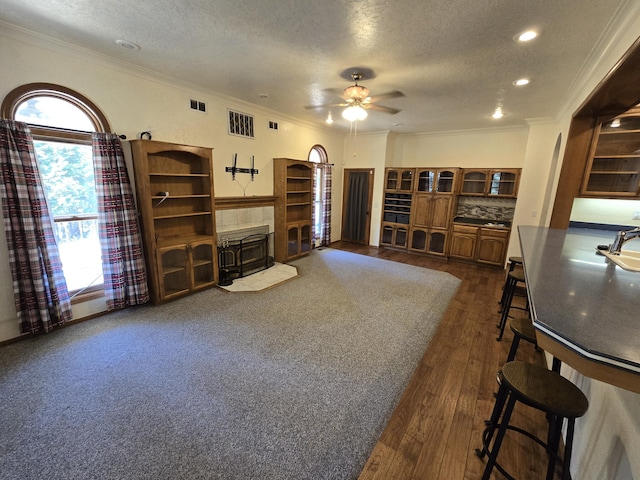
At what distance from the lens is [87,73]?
9.01ft

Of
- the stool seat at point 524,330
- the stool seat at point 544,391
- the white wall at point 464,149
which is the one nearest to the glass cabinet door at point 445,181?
the white wall at point 464,149

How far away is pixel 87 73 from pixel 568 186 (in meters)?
Result: 5.44

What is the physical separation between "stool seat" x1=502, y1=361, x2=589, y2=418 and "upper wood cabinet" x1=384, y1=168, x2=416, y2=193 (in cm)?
532

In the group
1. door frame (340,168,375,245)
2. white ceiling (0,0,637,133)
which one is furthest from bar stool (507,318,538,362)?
door frame (340,168,375,245)

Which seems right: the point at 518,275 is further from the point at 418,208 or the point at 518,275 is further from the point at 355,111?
the point at 418,208

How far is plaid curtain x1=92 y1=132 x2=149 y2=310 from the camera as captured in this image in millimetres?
2855

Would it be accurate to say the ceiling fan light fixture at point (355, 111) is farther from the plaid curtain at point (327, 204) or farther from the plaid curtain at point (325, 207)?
the plaid curtain at point (327, 204)

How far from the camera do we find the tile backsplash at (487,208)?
217 inches

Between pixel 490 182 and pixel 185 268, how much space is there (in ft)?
19.2

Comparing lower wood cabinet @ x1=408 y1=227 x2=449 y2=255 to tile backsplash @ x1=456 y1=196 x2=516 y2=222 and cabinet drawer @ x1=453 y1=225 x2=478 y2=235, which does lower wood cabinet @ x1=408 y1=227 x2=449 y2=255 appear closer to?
cabinet drawer @ x1=453 y1=225 x2=478 y2=235

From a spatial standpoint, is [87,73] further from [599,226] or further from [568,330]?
[599,226]

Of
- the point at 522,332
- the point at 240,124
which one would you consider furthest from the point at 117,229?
the point at 522,332

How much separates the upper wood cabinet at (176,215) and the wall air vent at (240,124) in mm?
799

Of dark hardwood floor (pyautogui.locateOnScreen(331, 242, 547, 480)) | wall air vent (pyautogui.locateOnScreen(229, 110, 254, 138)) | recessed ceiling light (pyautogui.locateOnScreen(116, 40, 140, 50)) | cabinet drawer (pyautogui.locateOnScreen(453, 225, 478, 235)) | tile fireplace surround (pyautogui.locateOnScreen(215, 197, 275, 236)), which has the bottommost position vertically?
dark hardwood floor (pyautogui.locateOnScreen(331, 242, 547, 480))
